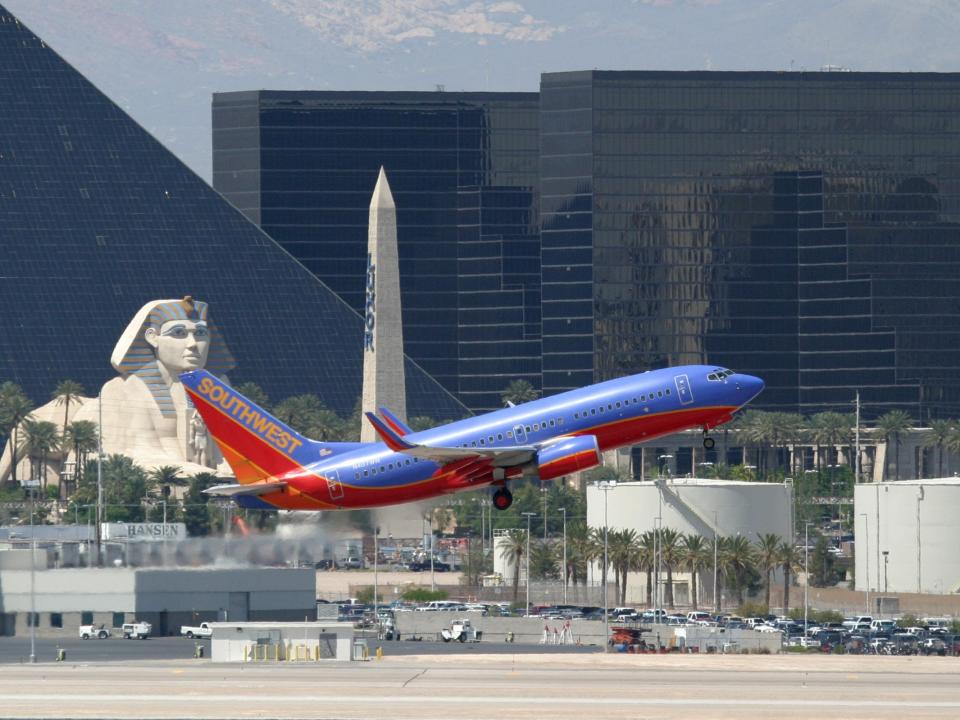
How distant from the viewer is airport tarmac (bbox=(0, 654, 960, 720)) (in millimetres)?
94875

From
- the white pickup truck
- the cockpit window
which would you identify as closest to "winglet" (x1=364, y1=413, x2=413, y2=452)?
the cockpit window

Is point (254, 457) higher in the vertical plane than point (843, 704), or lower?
higher

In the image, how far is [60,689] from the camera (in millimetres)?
105500

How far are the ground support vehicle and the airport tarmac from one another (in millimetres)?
36961

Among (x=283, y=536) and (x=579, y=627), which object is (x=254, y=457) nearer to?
(x=283, y=536)

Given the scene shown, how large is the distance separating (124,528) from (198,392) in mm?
66370

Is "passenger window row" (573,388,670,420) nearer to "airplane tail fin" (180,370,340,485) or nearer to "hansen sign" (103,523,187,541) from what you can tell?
"airplane tail fin" (180,370,340,485)

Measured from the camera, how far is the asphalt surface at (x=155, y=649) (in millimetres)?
138625

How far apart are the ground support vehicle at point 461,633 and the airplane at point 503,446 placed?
54497 mm

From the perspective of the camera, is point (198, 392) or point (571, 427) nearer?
point (571, 427)

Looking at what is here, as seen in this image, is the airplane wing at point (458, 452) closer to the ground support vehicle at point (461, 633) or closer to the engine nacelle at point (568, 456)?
the engine nacelle at point (568, 456)

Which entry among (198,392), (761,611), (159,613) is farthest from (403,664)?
(761,611)

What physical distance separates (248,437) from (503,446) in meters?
13.1

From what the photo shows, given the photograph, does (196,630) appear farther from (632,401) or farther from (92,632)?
(632,401)
